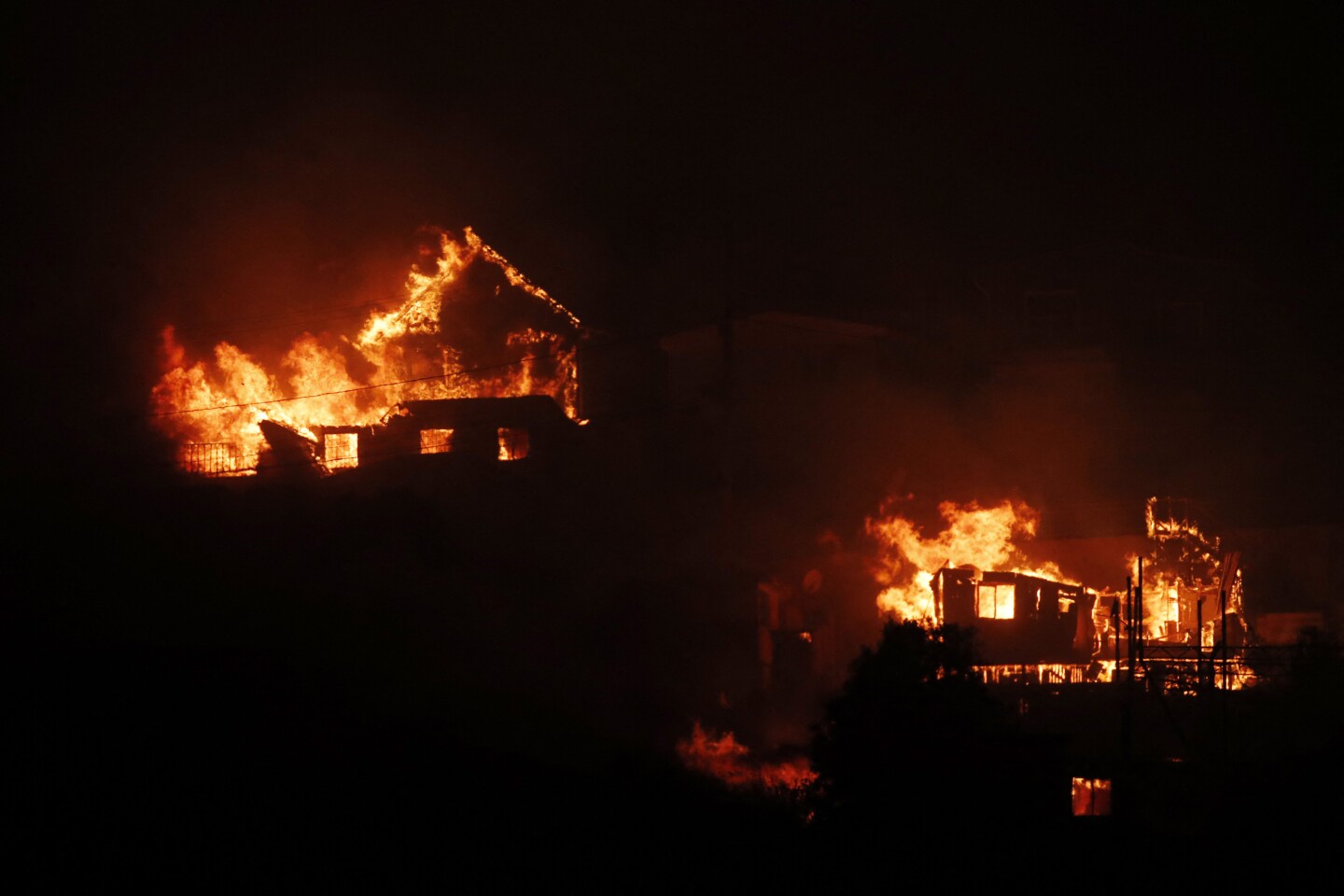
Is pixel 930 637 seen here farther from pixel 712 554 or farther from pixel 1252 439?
pixel 1252 439

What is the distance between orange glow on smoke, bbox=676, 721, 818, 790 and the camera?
2980 centimetres

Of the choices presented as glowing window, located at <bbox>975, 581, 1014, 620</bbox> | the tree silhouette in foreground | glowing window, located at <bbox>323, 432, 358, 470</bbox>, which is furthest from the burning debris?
the tree silhouette in foreground

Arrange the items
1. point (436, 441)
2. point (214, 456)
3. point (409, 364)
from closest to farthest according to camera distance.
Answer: point (436, 441) → point (214, 456) → point (409, 364)

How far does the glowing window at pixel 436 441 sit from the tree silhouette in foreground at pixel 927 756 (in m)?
21.1

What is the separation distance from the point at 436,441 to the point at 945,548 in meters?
16.5

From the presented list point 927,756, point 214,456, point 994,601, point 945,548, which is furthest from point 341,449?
point 927,756

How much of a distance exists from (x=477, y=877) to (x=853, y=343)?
27.2m

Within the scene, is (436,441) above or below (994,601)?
above

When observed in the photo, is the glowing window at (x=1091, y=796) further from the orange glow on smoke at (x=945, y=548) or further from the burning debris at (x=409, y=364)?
the burning debris at (x=409, y=364)

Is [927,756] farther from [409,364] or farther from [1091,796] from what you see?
[409,364]

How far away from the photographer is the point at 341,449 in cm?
4322

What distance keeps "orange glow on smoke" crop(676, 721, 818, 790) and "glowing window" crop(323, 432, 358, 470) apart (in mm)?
16586

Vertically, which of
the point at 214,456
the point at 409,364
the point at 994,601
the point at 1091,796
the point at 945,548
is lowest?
the point at 1091,796

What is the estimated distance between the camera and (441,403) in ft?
138
